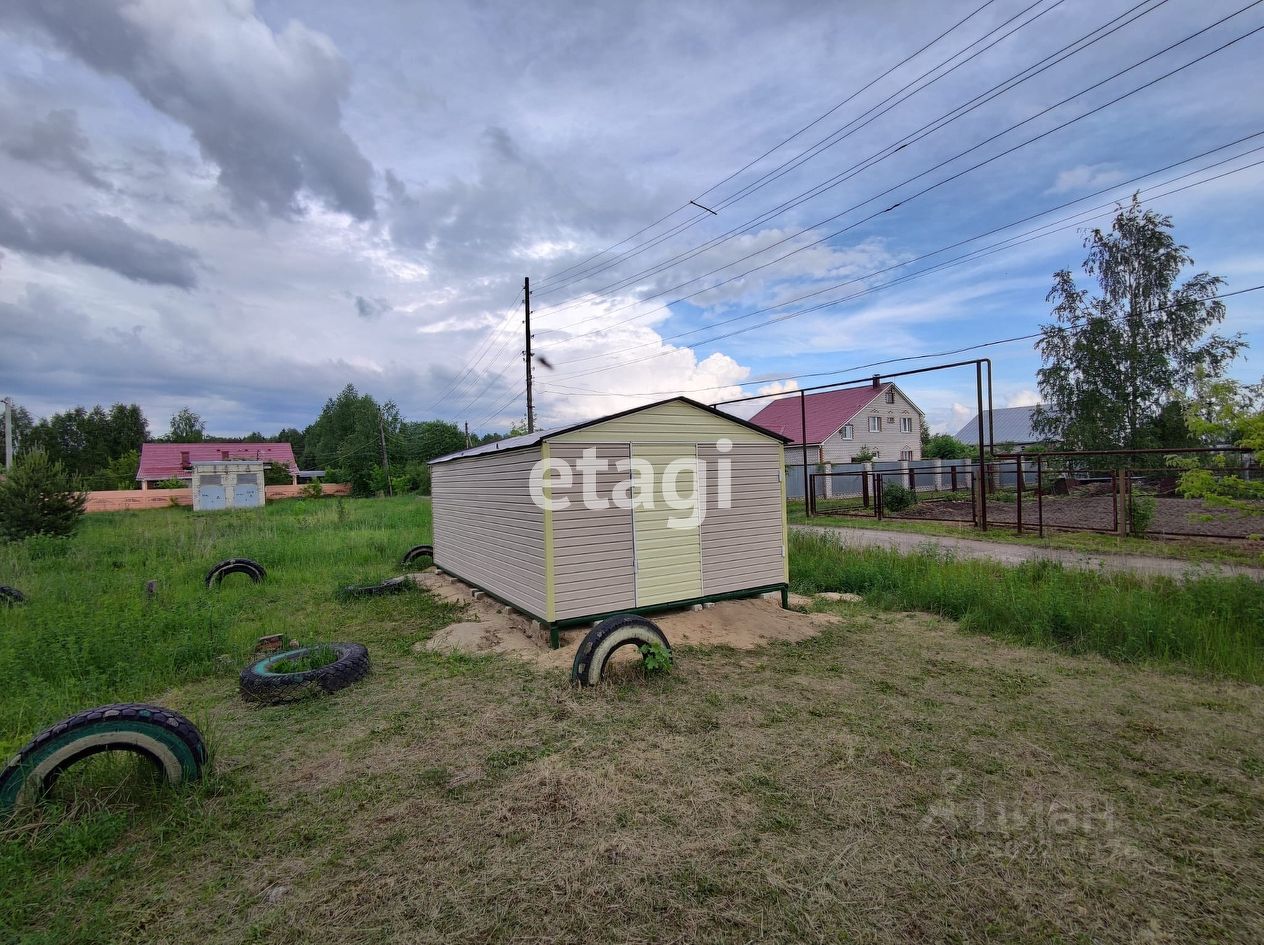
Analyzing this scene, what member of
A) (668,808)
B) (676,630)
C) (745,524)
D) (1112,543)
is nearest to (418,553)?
(676,630)

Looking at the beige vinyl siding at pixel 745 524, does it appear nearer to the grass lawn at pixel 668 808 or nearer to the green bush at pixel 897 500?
the grass lawn at pixel 668 808

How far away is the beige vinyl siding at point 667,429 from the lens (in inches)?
242

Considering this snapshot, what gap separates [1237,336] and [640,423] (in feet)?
78.8

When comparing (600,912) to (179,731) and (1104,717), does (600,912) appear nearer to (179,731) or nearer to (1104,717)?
(179,731)

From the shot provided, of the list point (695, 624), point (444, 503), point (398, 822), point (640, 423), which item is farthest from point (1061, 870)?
point (444, 503)

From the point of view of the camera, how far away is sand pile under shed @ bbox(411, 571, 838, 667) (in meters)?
5.95

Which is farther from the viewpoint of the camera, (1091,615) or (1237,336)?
(1237,336)

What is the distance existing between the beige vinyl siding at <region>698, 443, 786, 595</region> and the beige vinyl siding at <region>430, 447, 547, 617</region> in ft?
6.67

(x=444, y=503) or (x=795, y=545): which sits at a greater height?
(x=444, y=503)

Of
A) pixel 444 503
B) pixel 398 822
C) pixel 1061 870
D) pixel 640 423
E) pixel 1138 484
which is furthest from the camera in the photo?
pixel 1138 484

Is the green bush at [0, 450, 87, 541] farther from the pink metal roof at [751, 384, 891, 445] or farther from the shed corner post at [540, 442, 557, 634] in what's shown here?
the pink metal roof at [751, 384, 891, 445]

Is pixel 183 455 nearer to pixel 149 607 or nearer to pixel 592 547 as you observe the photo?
pixel 149 607

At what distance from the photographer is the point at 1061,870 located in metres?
→ 2.45

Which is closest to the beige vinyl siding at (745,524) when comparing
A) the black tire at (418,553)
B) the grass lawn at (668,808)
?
the grass lawn at (668,808)
